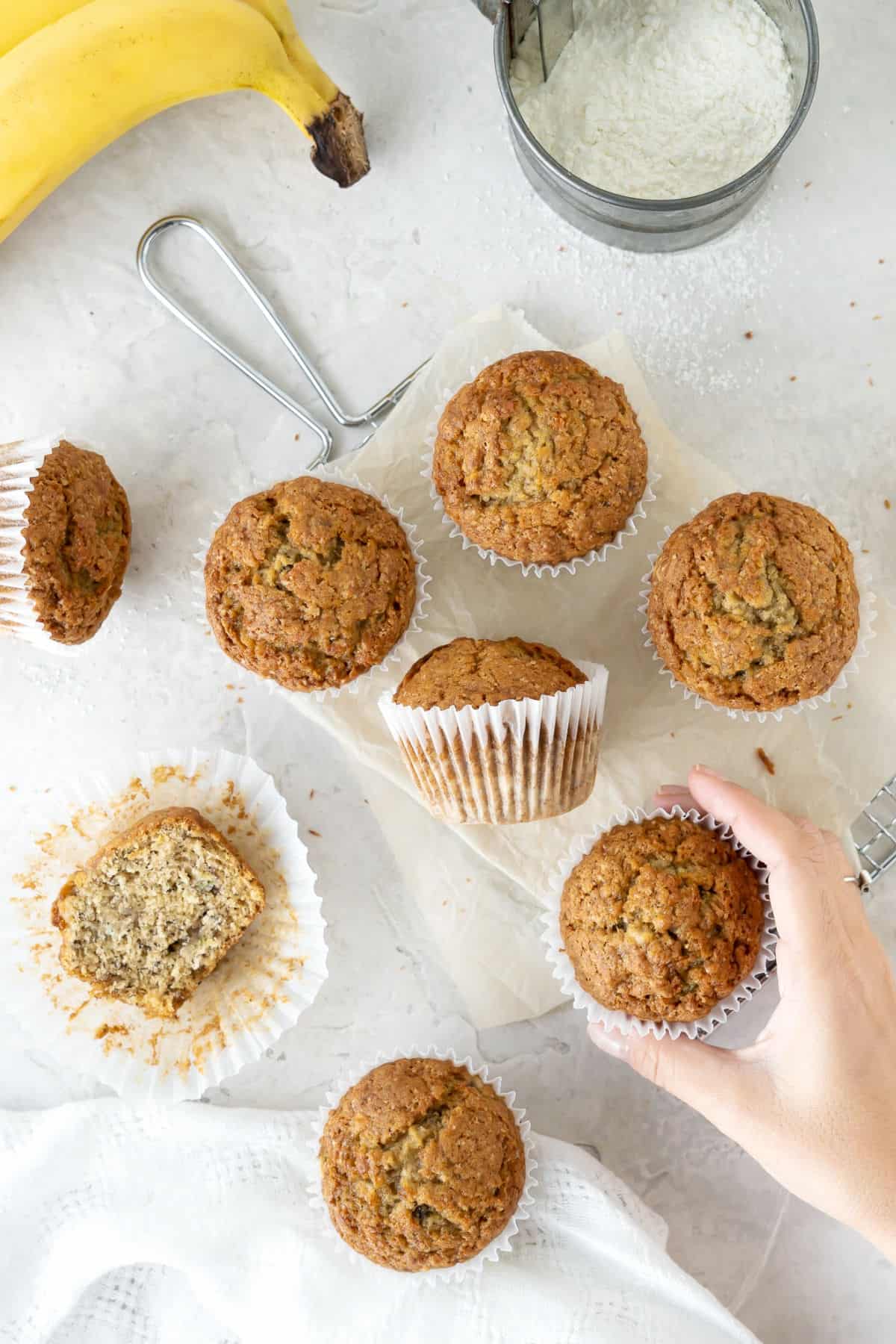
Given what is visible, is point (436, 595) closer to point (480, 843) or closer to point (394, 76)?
point (480, 843)

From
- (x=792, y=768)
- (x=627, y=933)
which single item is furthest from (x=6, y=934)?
(x=792, y=768)

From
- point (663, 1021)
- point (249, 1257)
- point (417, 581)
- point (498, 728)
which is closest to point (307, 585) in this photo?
point (417, 581)

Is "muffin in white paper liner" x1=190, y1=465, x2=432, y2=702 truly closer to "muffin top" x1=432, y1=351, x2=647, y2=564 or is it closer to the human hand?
"muffin top" x1=432, y1=351, x2=647, y2=564

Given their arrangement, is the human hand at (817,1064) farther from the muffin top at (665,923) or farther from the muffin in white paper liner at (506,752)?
the muffin in white paper liner at (506,752)

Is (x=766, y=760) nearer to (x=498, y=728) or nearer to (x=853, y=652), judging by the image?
(x=853, y=652)

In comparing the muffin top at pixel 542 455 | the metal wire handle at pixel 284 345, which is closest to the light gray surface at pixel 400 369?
the metal wire handle at pixel 284 345

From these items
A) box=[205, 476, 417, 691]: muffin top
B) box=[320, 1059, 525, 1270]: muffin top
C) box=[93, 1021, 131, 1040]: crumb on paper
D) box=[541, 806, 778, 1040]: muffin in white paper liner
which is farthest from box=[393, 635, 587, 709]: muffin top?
box=[93, 1021, 131, 1040]: crumb on paper
